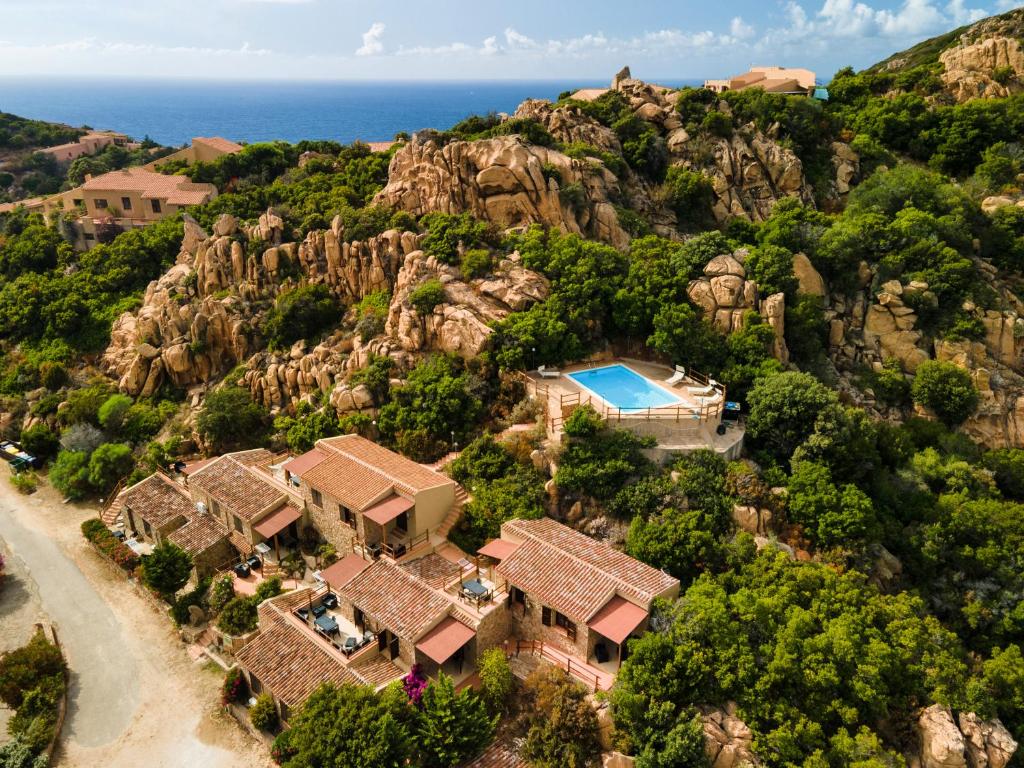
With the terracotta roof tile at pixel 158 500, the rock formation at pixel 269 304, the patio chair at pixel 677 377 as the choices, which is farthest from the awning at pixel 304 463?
the patio chair at pixel 677 377

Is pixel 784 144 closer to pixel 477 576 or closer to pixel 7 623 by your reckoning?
pixel 477 576

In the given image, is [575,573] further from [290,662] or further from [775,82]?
[775,82]

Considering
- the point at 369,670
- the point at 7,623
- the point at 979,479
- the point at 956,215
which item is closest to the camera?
the point at 369,670

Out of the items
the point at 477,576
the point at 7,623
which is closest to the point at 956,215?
the point at 477,576

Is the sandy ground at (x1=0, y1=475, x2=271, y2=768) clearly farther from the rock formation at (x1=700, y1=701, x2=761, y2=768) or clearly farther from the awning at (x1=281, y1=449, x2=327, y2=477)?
the rock formation at (x1=700, y1=701, x2=761, y2=768)

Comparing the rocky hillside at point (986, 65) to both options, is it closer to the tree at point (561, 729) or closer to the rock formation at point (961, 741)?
the rock formation at point (961, 741)

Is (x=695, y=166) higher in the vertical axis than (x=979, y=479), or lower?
higher

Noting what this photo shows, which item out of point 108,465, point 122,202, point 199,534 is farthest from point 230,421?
point 122,202
